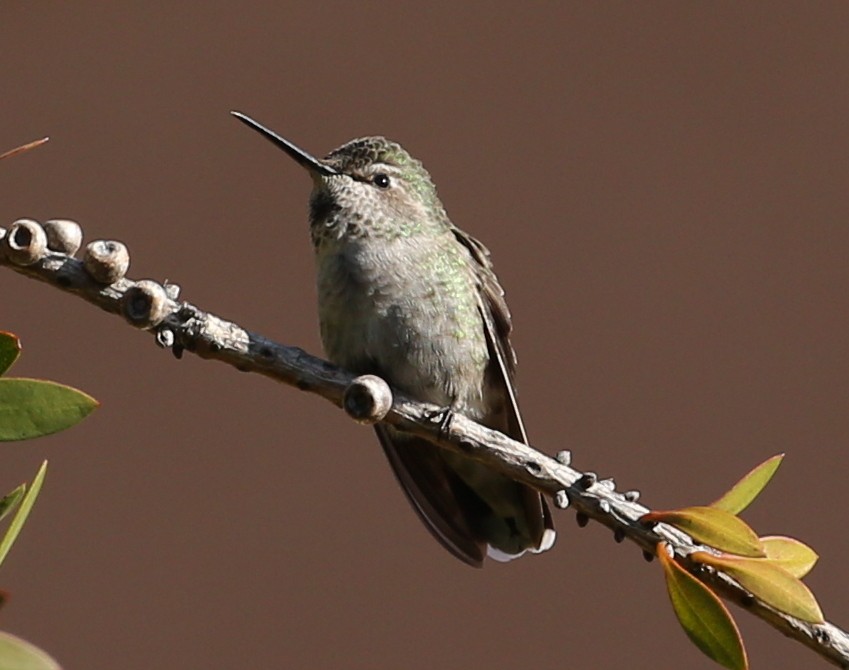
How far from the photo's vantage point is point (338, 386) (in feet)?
3.99

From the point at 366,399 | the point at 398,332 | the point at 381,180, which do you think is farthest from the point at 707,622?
the point at 381,180

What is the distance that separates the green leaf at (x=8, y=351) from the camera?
0.75 m

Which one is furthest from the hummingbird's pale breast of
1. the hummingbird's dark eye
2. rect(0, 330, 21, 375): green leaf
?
rect(0, 330, 21, 375): green leaf

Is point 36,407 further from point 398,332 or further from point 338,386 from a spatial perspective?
point 398,332

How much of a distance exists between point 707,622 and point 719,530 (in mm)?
92

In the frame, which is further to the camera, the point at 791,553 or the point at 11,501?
the point at 791,553

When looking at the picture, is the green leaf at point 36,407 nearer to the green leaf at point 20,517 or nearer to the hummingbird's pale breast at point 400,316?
the green leaf at point 20,517

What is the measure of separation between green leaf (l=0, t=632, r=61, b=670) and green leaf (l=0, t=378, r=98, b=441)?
0.19 metres

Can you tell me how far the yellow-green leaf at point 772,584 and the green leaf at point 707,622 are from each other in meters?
0.07

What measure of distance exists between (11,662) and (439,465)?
1940 millimetres

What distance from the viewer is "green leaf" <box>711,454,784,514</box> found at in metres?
1.05

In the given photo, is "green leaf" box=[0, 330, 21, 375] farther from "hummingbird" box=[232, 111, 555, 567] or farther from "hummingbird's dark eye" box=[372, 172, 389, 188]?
"hummingbird's dark eye" box=[372, 172, 389, 188]

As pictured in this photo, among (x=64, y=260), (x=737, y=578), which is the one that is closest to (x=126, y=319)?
(x=64, y=260)

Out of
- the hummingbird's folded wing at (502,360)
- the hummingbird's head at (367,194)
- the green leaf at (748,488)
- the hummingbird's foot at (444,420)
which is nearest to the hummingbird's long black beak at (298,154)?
the hummingbird's head at (367,194)
